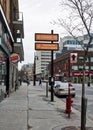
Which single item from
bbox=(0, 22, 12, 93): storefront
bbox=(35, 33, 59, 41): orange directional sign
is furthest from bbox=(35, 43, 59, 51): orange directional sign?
bbox=(0, 22, 12, 93): storefront

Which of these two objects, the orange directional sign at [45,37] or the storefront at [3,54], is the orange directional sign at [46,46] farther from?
the storefront at [3,54]

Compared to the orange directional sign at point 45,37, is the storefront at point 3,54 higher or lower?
lower

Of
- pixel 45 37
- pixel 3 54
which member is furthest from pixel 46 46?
pixel 3 54

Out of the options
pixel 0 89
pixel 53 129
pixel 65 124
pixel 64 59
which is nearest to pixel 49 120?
pixel 65 124

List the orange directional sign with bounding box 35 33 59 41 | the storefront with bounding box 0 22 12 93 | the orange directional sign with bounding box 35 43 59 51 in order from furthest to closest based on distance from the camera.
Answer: the orange directional sign with bounding box 35 43 59 51
the orange directional sign with bounding box 35 33 59 41
the storefront with bounding box 0 22 12 93

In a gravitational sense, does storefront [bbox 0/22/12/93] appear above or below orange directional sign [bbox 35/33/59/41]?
below

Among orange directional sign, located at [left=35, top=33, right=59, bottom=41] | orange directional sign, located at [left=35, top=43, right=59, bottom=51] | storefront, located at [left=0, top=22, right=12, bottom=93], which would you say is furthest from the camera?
orange directional sign, located at [left=35, top=43, right=59, bottom=51]

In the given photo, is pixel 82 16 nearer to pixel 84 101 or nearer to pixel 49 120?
pixel 84 101

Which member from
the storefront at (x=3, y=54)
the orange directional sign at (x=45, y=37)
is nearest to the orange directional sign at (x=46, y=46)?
the orange directional sign at (x=45, y=37)

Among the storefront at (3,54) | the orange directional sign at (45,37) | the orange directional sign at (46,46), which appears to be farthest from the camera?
the orange directional sign at (46,46)

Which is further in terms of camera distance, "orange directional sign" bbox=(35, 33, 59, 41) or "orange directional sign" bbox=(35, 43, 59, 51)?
"orange directional sign" bbox=(35, 43, 59, 51)

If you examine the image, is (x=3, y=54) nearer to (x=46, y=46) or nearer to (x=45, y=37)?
(x=46, y=46)

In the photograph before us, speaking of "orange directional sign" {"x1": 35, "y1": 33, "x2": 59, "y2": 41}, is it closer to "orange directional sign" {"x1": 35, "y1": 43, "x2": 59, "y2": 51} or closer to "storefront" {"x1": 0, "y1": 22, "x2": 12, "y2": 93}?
"orange directional sign" {"x1": 35, "y1": 43, "x2": 59, "y2": 51}

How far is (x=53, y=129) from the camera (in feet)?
39.8
